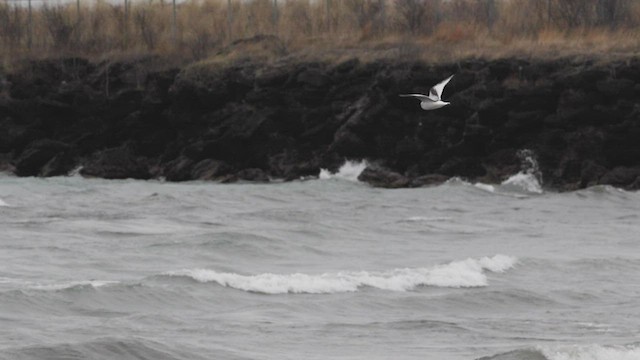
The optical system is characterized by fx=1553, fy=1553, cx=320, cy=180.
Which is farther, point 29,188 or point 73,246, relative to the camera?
point 29,188

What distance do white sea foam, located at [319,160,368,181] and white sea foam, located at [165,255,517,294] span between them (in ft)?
57.3

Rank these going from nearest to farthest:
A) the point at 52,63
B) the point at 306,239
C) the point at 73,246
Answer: the point at 73,246 < the point at 306,239 < the point at 52,63

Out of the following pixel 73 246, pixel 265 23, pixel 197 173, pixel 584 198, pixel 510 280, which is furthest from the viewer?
pixel 265 23

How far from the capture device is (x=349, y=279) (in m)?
18.3

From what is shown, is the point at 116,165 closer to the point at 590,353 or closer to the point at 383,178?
the point at 383,178

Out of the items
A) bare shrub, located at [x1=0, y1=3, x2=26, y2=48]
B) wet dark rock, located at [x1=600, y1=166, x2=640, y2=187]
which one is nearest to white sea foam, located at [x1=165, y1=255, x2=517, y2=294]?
wet dark rock, located at [x1=600, y1=166, x2=640, y2=187]

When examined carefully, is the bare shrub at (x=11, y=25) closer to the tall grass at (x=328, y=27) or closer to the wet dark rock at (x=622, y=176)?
the tall grass at (x=328, y=27)

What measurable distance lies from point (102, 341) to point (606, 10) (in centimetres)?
3448

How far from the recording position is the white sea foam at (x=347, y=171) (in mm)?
37500

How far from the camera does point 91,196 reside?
31.9 m

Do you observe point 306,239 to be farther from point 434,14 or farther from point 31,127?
point 434,14

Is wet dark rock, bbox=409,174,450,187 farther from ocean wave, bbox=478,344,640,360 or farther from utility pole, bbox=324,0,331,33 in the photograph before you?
ocean wave, bbox=478,344,640,360

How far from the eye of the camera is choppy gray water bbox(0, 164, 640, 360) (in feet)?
46.3

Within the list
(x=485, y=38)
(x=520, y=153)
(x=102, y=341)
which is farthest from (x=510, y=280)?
(x=485, y=38)
